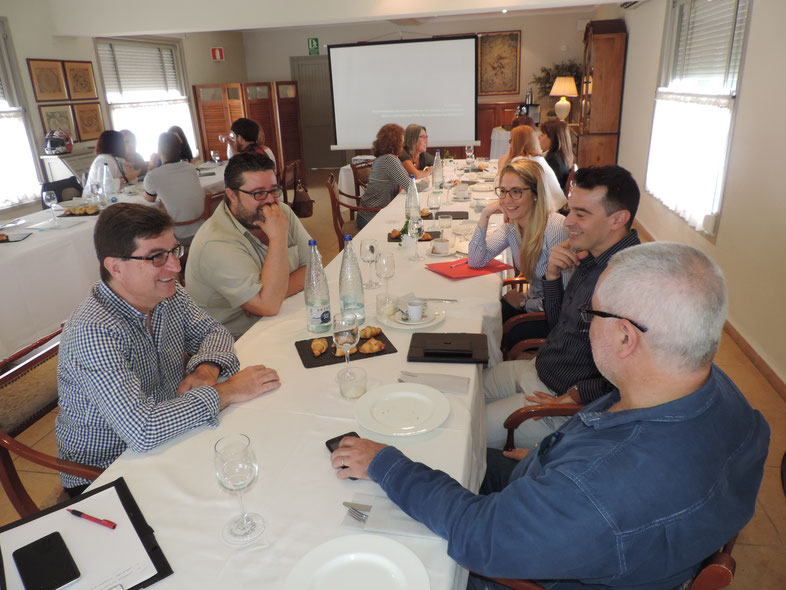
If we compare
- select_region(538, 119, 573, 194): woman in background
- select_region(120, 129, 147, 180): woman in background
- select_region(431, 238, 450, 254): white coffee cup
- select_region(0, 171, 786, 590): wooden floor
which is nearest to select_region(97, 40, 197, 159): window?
select_region(120, 129, 147, 180): woman in background

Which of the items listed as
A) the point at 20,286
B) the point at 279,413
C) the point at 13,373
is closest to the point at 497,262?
the point at 279,413

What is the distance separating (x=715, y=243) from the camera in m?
4.01

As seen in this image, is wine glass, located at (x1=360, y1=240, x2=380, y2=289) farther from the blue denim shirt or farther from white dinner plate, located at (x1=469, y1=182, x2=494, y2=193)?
white dinner plate, located at (x1=469, y1=182, x2=494, y2=193)

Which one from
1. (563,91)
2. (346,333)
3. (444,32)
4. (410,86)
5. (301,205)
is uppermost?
(444,32)

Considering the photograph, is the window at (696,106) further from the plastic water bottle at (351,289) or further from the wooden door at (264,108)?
the wooden door at (264,108)

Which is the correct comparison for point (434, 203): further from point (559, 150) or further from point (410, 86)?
point (410, 86)

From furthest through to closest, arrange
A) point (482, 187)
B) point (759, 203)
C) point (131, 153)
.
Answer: point (131, 153) → point (482, 187) → point (759, 203)

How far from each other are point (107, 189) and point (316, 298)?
12.3 feet

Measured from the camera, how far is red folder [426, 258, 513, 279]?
2.59 metres

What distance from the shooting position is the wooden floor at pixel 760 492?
75.5 inches

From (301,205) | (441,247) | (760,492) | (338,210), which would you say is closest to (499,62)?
(301,205)

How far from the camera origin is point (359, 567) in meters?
0.98

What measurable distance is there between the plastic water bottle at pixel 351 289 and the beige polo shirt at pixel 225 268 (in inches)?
13.5

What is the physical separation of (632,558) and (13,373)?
5.61 ft
